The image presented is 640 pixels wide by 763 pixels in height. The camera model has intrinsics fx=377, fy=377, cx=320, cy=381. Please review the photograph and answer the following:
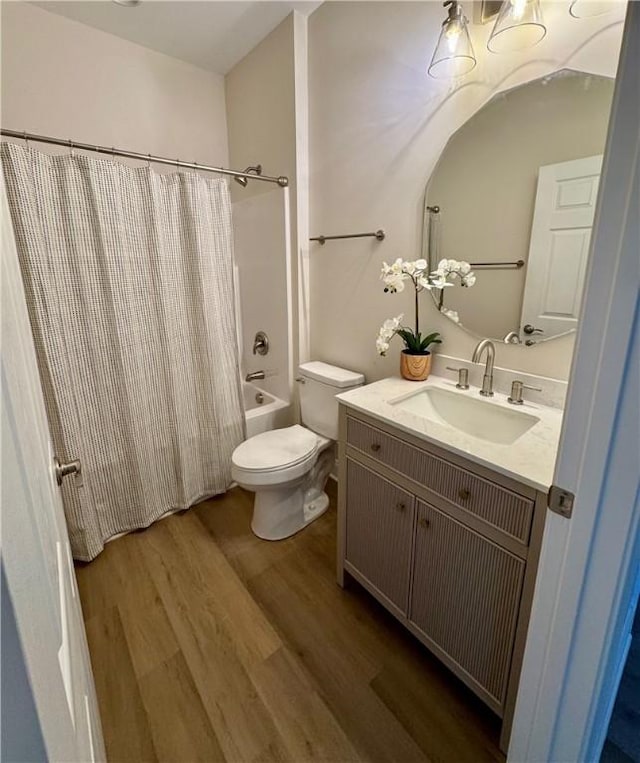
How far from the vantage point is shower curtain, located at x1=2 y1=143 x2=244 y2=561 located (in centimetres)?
156

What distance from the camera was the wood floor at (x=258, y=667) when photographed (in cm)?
113

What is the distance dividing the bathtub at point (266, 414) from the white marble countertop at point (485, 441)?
3.26ft

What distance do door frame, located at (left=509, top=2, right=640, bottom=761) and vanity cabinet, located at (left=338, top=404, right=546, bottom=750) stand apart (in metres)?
0.24

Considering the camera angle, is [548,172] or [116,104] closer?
[548,172]

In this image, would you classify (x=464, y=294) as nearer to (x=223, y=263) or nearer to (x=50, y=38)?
(x=223, y=263)

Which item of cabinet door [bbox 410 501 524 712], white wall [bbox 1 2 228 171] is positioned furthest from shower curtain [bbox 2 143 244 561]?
cabinet door [bbox 410 501 524 712]

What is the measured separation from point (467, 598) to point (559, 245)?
1.17 m

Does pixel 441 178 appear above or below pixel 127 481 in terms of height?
above

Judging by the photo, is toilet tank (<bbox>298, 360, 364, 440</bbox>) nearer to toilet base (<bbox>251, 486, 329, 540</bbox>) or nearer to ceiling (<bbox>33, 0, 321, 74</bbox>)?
toilet base (<bbox>251, 486, 329, 540</bbox>)

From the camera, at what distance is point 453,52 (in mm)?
1353

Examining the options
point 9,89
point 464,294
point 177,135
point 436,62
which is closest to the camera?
point 436,62

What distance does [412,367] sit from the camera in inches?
63.3

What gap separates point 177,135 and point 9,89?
32.7 inches

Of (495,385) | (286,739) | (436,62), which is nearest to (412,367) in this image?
(495,385)
